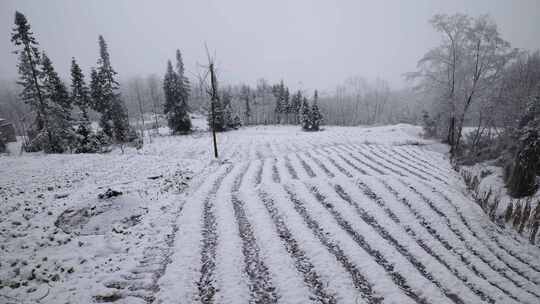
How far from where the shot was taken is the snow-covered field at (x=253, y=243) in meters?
5.74

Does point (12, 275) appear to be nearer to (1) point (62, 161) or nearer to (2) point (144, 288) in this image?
(2) point (144, 288)

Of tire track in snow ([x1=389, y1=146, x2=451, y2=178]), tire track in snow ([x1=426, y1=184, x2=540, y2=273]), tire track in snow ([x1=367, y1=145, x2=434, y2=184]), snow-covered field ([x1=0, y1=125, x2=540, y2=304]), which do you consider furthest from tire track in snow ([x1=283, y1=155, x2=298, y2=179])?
tire track in snow ([x1=389, y1=146, x2=451, y2=178])

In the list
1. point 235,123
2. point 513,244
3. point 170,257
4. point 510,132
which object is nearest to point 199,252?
point 170,257

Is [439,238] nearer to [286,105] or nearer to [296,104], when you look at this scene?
[296,104]

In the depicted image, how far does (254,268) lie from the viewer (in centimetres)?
646

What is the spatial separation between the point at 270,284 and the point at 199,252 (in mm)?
Answer: 2544

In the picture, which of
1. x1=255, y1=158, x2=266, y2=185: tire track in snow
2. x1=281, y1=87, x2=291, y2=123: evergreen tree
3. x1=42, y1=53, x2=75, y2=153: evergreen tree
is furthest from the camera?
x1=281, y1=87, x2=291, y2=123: evergreen tree

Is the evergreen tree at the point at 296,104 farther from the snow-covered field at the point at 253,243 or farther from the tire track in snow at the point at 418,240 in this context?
the tire track in snow at the point at 418,240

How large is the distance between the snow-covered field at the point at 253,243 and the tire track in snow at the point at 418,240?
0.04m

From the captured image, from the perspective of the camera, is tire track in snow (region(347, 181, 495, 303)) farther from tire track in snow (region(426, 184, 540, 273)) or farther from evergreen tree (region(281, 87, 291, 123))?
evergreen tree (region(281, 87, 291, 123))

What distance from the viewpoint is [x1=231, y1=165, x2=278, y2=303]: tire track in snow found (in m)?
5.65

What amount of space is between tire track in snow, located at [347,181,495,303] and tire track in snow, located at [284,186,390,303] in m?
2.17

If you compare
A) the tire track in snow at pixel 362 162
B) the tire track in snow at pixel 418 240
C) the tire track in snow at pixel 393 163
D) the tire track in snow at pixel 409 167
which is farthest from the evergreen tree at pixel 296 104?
the tire track in snow at pixel 418 240

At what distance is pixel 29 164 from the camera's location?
54.4 feet
